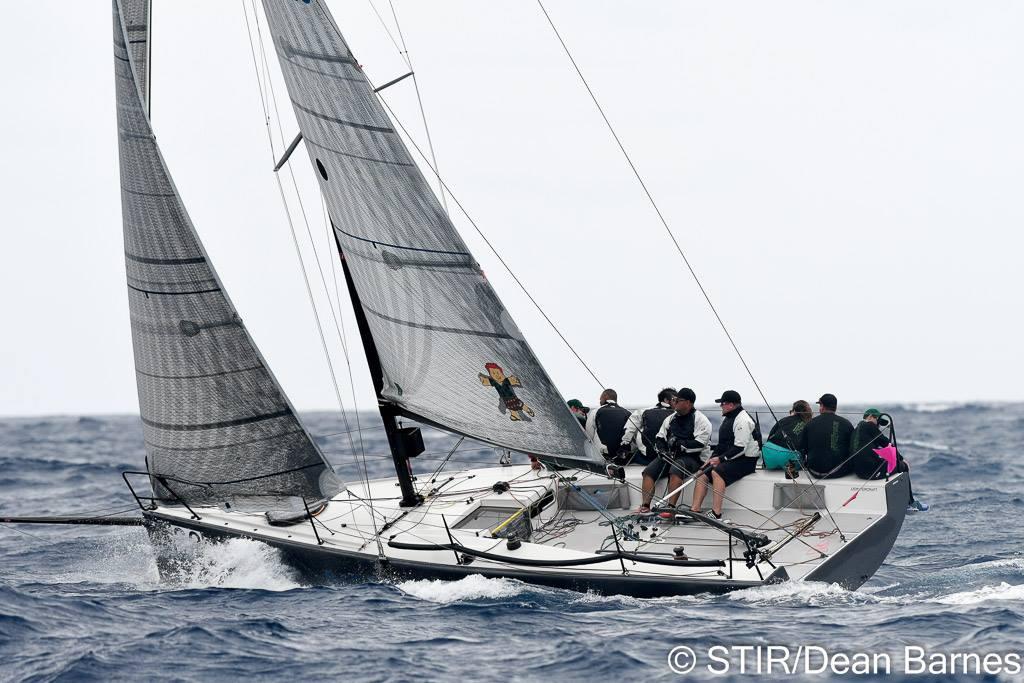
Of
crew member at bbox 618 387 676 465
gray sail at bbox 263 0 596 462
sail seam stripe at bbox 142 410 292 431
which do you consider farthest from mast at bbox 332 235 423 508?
crew member at bbox 618 387 676 465

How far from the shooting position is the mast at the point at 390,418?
10.3 m

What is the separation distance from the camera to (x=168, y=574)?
1018 cm

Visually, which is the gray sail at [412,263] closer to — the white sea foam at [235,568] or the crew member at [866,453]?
the white sea foam at [235,568]

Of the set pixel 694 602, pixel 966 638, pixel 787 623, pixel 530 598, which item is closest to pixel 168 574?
pixel 530 598

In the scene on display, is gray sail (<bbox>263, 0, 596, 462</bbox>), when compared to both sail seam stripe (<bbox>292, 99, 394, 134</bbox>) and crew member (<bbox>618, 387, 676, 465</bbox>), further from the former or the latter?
crew member (<bbox>618, 387, 676, 465</bbox>)

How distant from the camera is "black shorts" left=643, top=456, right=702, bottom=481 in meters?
10.7

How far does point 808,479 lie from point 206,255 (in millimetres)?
5989

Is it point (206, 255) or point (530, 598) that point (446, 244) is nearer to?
point (206, 255)

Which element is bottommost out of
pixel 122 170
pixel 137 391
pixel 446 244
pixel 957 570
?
pixel 957 570

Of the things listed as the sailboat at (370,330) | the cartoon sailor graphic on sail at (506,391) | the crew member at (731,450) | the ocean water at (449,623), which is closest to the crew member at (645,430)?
the crew member at (731,450)

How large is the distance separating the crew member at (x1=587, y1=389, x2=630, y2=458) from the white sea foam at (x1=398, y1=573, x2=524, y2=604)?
2.97 meters

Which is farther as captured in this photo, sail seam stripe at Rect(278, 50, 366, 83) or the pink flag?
the pink flag

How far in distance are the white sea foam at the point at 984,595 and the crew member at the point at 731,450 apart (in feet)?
7.15

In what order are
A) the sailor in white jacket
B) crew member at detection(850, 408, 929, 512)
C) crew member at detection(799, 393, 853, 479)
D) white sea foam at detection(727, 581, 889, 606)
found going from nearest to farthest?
1. white sea foam at detection(727, 581, 889, 606)
2. the sailor in white jacket
3. crew member at detection(850, 408, 929, 512)
4. crew member at detection(799, 393, 853, 479)
